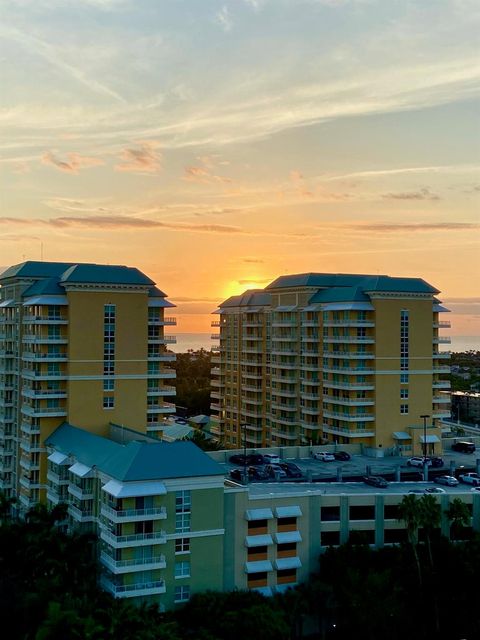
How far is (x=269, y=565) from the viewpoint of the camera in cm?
5350

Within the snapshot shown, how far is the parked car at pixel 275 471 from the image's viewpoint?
65.1 metres

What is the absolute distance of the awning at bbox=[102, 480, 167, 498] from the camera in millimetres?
48750

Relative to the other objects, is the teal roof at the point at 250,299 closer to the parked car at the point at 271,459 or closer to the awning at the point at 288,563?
the parked car at the point at 271,459

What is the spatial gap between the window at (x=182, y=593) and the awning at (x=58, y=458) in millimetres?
16021

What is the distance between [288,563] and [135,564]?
1188 cm

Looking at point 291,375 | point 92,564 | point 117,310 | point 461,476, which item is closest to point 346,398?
point 291,375

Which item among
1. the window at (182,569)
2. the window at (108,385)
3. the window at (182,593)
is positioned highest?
the window at (108,385)

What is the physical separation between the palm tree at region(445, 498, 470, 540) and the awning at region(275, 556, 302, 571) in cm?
1215

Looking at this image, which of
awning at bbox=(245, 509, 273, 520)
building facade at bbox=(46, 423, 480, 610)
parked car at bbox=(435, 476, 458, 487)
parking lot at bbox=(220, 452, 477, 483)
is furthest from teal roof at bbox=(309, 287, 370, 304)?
awning at bbox=(245, 509, 273, 520)

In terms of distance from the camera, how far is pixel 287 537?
54375mm

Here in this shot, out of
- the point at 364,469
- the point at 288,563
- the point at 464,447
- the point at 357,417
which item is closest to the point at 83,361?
the point at 288,563

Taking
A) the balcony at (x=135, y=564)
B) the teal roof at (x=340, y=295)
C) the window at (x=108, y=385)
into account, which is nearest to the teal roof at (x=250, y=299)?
the teal roof at (x=340, y=295)

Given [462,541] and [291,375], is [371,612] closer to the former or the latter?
[462,541]

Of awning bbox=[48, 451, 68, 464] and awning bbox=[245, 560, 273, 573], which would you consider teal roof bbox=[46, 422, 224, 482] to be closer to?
awning bbox=[48, 451, 68, 464]
